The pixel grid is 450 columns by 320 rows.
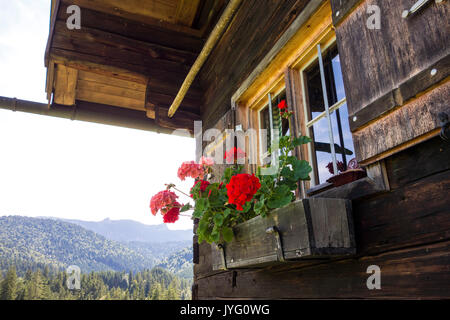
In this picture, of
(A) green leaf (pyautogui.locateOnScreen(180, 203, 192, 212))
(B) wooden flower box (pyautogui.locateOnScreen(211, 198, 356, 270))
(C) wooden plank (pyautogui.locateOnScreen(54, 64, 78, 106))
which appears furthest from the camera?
(C) wooden plank (pyautogui.locateOnScreen(54, 64, 78, 106))

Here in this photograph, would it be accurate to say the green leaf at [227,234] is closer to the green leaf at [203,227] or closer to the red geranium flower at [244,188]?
the green leaf at [203,227]

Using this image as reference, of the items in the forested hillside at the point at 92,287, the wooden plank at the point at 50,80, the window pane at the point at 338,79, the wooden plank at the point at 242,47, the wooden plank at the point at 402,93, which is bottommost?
the forested hillside at the point at 92,287

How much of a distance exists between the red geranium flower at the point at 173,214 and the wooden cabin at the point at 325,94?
1.99 ft

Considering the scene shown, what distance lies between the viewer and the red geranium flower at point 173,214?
2.19 metres

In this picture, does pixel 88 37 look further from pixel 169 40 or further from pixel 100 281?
pixel 100 281

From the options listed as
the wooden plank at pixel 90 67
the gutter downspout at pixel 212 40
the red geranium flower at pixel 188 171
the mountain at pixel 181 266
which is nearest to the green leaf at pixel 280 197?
the red geranium flower at pixel 188 171

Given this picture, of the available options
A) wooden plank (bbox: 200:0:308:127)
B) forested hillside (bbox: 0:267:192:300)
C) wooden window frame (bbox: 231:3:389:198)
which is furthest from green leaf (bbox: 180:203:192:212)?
forested hillside (bbox: 0:267:192:300)

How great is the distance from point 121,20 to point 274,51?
7.62ft

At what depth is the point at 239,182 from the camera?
1.61 meters

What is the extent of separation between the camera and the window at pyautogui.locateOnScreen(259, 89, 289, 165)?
2521 millimetres

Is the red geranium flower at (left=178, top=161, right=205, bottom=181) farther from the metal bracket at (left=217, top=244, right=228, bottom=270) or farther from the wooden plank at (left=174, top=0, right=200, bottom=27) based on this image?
the wooden plank at (left=174, top=0, right=200, bottom=27)

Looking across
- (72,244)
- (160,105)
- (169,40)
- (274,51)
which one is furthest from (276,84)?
(72,244)

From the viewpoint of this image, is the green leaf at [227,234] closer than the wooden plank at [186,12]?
Yes

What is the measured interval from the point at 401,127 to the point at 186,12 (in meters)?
3.39
